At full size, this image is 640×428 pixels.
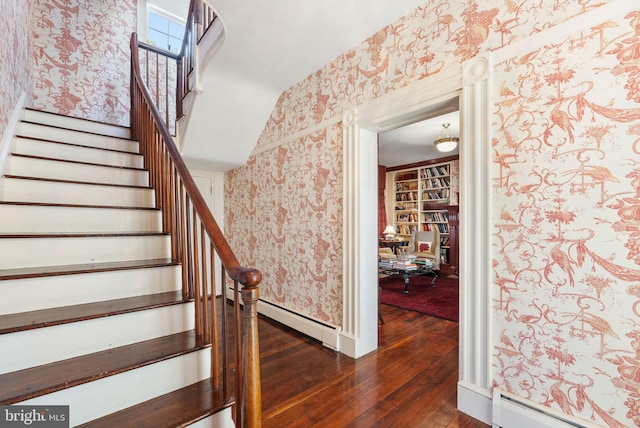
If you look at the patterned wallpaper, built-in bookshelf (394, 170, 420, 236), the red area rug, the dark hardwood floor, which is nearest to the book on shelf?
the red area rug

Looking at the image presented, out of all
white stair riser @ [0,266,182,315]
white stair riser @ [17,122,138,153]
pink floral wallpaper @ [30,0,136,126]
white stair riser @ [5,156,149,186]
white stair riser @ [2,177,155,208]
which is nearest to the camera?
white stair riser @ [0,266,182,315]

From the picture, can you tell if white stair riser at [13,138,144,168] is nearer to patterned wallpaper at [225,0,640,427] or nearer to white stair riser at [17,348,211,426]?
white stair riser at [17,348,211,426]

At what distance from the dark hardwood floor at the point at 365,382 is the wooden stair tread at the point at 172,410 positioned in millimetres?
496

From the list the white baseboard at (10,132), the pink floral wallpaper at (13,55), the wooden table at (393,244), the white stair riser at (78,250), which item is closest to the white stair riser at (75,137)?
the white baseboard at (10,132)

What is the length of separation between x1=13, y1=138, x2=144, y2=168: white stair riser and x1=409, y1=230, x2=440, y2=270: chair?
187 inches

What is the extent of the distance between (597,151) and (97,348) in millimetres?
2415

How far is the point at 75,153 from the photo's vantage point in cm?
239

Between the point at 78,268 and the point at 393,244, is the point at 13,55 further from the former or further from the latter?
the point at 393,244

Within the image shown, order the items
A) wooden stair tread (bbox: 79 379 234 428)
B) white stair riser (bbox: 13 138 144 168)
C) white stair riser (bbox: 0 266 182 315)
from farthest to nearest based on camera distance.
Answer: white stair riser (bbox: 13 138 144 168) < white stair riser (bbox: 0 266 182 315) < wooden stair tread (bbox: 79 379 234 428)

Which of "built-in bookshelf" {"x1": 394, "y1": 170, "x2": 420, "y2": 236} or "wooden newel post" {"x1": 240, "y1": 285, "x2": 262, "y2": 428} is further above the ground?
"built-in bookshelf" {"x1": 394, "y1": 170, "x2": 420, "y2": 236}

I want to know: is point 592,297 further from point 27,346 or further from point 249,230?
point 249,230

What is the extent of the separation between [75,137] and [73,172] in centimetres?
63

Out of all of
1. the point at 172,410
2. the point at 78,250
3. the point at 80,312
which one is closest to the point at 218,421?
the point at 172,410

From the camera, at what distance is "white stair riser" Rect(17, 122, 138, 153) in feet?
7.82
